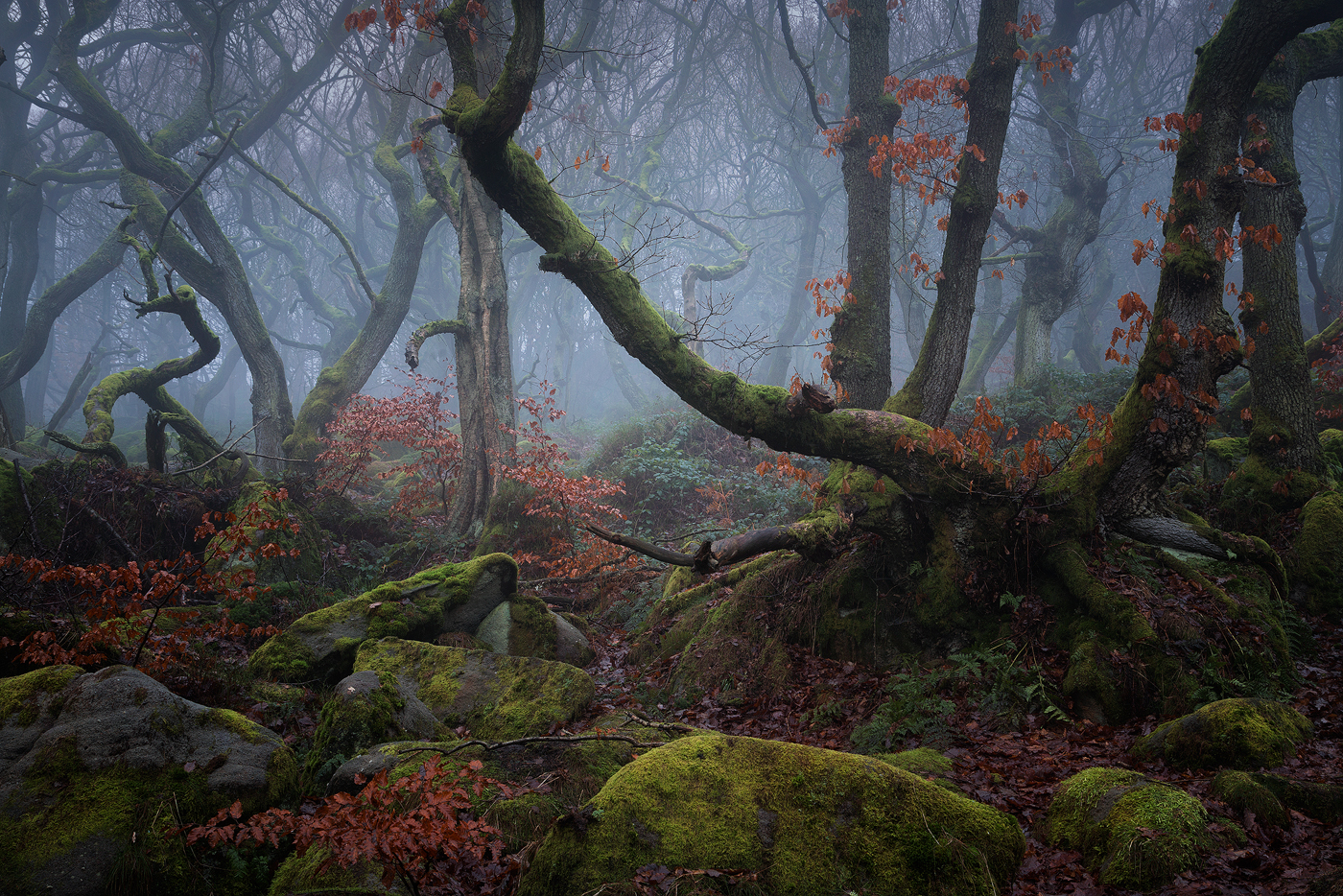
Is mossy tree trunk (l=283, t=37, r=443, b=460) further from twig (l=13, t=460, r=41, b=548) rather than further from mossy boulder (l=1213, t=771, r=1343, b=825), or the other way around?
mossy boulder (l=1213, t=771, r=1343, b=825)

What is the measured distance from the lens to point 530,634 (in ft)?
23.2

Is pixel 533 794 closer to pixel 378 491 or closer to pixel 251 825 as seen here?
pixel 251 825

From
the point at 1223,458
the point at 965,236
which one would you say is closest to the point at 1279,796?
the point at 965,236

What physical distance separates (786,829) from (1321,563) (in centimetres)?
640

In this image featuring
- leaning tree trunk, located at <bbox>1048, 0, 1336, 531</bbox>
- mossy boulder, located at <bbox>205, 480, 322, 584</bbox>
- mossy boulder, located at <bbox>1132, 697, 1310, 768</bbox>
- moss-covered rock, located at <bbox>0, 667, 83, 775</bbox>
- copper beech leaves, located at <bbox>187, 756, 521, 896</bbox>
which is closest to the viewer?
copper beech leaves, located at <bbox>187, 756, 521, 896</bbox>

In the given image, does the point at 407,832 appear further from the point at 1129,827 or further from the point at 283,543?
the point at 283,543

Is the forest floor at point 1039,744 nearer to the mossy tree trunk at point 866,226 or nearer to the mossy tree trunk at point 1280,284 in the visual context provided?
the mossy tree trunk at point 1280,284

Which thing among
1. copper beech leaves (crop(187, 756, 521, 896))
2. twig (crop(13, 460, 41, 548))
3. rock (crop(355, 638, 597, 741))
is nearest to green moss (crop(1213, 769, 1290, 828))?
copper beech leaves (crop(187, 756, 521, 896))

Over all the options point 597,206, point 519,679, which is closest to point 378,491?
point 519,679

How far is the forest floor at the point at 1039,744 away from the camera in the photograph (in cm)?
293

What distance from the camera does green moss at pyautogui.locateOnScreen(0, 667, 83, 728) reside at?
11.7ft

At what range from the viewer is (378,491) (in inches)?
592

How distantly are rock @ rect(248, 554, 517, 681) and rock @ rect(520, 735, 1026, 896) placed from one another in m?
3.91

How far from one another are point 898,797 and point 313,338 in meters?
53.3
